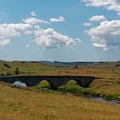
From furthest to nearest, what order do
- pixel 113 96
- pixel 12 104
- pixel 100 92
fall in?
pixel 100 92 → pixel 113 96 → pixel 12 104

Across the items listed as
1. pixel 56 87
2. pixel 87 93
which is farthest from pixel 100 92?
pixel 56 87

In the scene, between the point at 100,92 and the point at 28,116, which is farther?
the point at 100,92

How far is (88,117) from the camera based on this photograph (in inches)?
1425

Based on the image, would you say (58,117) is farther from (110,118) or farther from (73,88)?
(73,88)

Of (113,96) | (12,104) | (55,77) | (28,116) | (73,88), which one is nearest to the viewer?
(28,116)

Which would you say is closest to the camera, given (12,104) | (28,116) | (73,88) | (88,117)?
(28,116)

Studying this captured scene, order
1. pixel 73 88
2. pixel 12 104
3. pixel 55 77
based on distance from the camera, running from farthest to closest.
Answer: pixel 55 77 < pixel 73 88 < pixel 12 104

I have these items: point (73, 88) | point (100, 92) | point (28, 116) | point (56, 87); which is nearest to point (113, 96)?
point (100, 92)

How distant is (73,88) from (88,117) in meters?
63.7

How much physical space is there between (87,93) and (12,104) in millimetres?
53377

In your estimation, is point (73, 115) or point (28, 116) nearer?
point (28, 116)

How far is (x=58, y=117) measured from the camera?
34.7 meters

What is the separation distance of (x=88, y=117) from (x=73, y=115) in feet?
6.19

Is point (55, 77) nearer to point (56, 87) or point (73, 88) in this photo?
point (56, 87)
